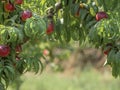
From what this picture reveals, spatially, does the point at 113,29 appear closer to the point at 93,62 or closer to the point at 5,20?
the point at 5,20

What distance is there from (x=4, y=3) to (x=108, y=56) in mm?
755

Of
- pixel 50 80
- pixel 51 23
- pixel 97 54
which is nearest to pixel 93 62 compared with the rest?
pixel 97 54

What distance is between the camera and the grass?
12422 millimetres

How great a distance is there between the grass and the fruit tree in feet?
27.0

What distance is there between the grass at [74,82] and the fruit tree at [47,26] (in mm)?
8236

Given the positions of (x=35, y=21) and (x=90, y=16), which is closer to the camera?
(x=35, y=21)

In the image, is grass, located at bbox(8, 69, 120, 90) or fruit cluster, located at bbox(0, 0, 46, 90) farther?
grass, located at bbox(8, 69, 120, 90)

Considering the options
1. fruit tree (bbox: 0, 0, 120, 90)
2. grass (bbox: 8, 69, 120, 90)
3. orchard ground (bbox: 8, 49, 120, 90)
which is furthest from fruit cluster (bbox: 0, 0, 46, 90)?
grass (bbox: 8, 69, 120, 90)

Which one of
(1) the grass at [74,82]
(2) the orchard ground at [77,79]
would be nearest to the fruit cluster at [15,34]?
(2) the orchard ground at [77,79]

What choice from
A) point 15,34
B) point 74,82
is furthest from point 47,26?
point 74,82

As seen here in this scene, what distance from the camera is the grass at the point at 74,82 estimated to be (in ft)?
40.8

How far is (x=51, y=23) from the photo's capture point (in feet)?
10.8

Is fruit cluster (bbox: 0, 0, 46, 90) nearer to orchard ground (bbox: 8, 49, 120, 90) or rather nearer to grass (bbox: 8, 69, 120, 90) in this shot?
orchard ground (bbox: 8, 49, 120, 90)

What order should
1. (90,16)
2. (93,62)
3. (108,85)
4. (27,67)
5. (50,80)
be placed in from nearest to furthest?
(27,67), (90,16), (108,85), (50,80), (93,62)
